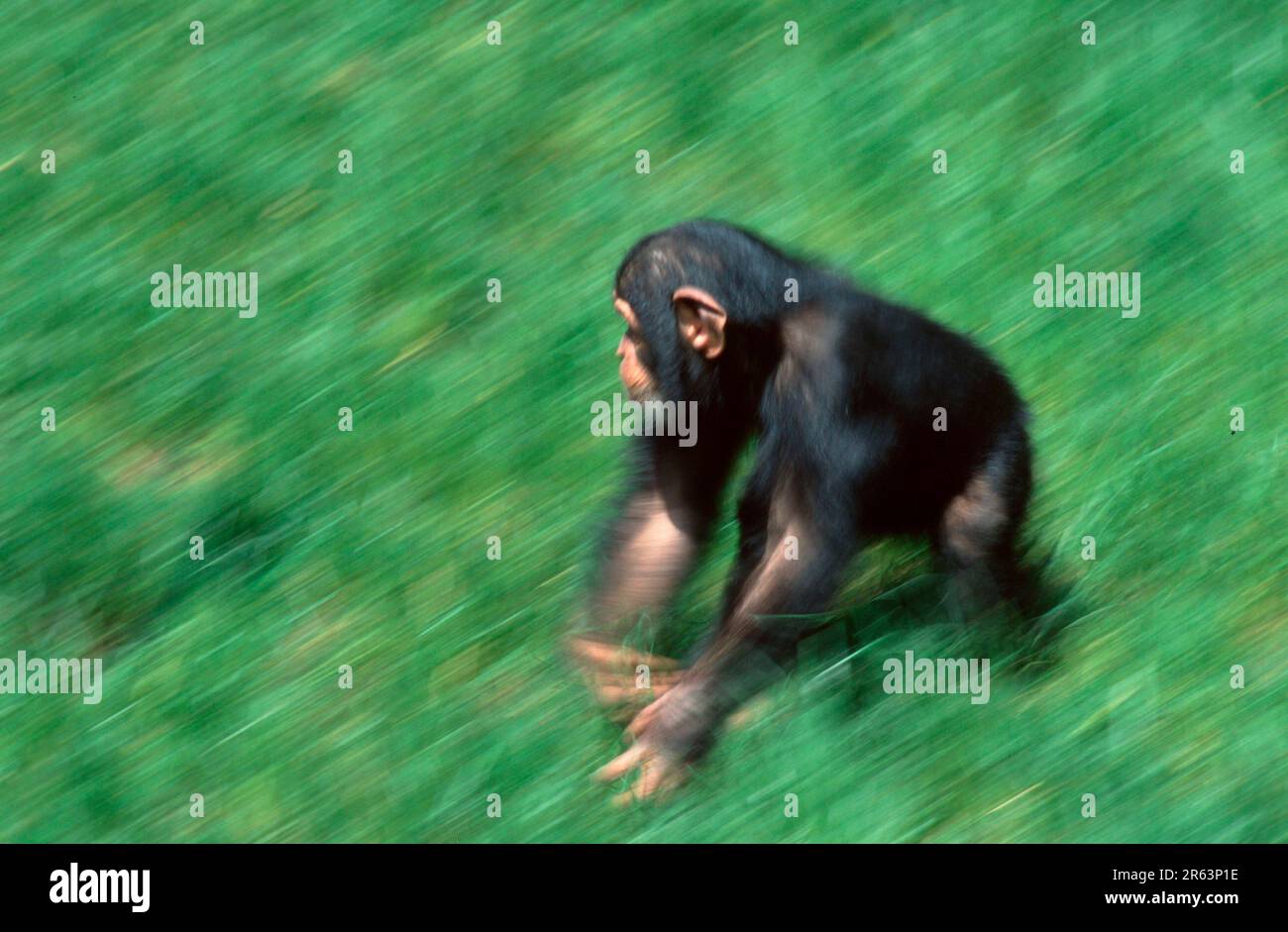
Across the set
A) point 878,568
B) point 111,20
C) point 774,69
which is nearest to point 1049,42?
point 774,69

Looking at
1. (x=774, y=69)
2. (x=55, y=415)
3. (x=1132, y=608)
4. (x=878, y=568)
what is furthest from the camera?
(x=774, y=69)

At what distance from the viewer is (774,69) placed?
792cm

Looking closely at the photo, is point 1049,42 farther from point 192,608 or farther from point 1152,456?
point 192,608

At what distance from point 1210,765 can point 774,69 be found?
4131 millimetres

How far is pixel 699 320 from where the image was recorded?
554cm

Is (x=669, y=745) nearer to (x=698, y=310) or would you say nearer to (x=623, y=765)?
(x=623, y=765)

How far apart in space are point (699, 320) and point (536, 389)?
3.68 ft

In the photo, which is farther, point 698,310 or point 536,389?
point 536,389

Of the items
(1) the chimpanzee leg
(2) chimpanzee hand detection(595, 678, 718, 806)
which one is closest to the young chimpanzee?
(1) the chimpanzee leg

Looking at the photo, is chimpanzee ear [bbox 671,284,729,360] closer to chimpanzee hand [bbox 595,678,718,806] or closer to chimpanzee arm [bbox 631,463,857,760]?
chimpanzee arm [bbox 631,463,857,760]

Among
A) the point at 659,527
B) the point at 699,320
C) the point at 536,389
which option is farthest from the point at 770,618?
the point at 536,389

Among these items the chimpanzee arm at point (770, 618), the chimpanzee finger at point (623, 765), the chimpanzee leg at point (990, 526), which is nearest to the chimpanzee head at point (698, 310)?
the chimpanzee arm at point (770, 618)

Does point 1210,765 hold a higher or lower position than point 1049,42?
lower

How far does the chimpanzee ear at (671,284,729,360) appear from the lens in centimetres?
551
